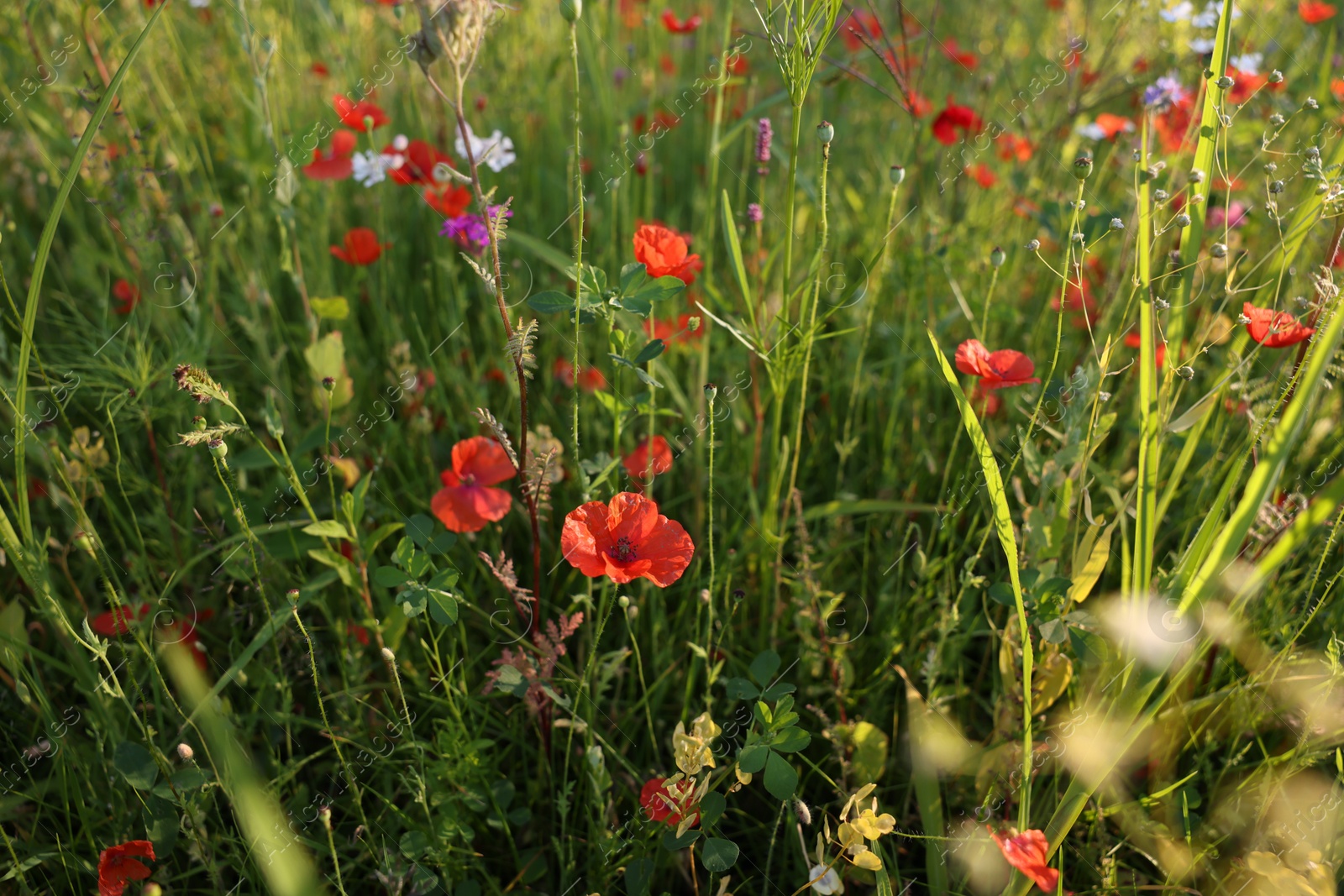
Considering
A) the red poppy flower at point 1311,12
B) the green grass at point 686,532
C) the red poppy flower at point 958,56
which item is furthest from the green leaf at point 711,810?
the red poppy flower at point 1311,12

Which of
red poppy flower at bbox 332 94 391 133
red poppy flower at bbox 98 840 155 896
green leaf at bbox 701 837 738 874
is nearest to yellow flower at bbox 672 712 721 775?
green leaf at bbox 701 837 738 874

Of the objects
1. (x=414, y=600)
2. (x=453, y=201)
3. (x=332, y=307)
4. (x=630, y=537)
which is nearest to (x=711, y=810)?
(x=630, y=537)

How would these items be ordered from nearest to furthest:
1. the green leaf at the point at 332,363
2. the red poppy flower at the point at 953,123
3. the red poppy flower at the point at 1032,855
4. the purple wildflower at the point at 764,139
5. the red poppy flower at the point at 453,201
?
the red poppy flower at the point at 1032,855 → the purple wildflower at the point at 764,139 → the green leaf at the point at 332,363 → the red poppy flower at the point at 453,201 → the red poppy flower at the point at 953,123

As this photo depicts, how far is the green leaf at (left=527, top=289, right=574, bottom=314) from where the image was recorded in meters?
1.15

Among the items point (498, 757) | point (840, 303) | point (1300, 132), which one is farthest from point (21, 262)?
point (1300, 132)

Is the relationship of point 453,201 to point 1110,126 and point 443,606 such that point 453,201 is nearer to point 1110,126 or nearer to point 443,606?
point 443,606

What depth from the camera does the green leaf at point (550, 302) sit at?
1.15m

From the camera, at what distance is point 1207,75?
112 cm

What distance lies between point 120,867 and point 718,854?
780 millimetres

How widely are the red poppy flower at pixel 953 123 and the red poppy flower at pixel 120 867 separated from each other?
6.91 feet

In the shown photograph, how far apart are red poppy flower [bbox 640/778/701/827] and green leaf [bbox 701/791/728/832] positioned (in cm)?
1

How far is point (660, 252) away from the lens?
118cm

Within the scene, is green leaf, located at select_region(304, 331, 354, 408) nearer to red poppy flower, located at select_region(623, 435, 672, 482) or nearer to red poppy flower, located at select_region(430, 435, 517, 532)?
red poppy flower, located at select_region(430, 435, 517, 532)

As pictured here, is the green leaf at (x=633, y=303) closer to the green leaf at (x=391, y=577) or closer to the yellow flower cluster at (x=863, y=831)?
the green leaf at (x=391, y=577)
